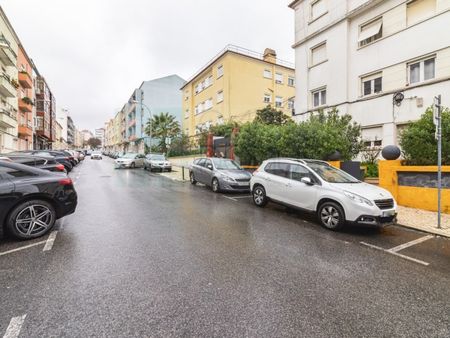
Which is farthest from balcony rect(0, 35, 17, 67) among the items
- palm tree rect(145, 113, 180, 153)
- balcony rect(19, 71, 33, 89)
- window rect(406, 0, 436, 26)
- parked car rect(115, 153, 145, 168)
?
window rect(406, 0, 436, 26)

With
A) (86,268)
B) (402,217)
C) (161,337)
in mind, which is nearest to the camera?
(161,337)

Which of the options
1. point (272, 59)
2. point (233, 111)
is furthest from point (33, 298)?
point (272, 59)

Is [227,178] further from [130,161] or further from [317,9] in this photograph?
Answer: [130,161]

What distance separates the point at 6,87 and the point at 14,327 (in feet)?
96.9

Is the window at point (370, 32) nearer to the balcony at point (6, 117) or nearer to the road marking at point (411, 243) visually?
the road marking at point (411, 243)

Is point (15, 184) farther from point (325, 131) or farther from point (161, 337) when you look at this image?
point (325, 131)

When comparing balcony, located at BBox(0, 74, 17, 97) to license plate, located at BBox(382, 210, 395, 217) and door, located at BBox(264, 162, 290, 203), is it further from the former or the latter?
license plate, located at BBox(382, 210, 395, 217)

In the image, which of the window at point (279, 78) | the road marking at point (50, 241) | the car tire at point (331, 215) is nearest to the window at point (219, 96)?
the window at point (279, 78)

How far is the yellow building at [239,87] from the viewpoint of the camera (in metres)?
25.8

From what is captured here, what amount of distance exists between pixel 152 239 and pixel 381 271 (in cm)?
390

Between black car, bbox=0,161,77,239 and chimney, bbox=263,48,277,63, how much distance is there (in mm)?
27469

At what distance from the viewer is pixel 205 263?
3859 mm

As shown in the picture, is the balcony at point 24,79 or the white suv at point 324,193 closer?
the white suv at point 324,193

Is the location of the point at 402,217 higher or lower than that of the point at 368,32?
lower
